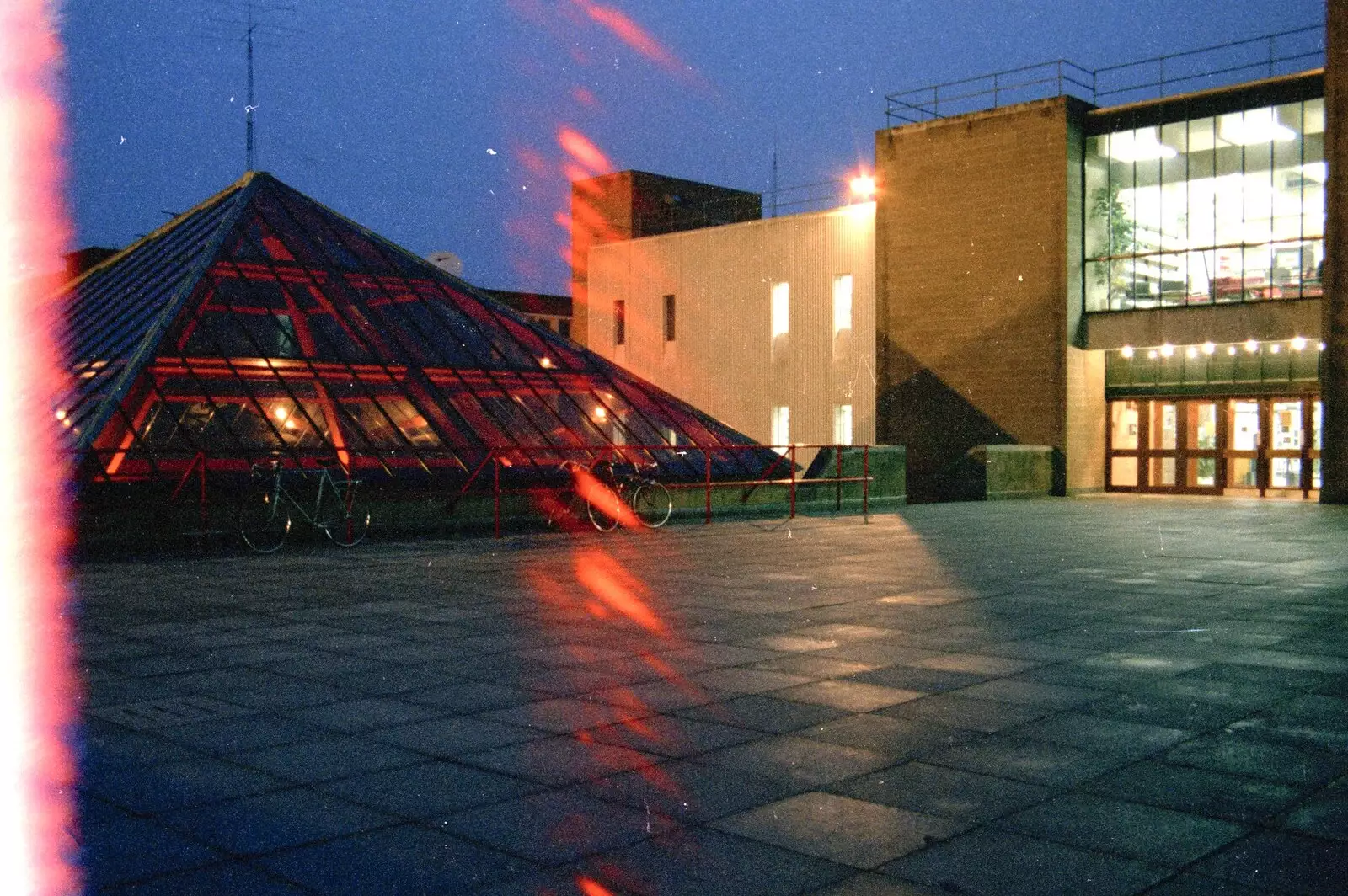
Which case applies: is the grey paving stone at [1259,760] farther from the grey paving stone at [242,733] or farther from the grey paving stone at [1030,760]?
the grey paving stone at [242,733]

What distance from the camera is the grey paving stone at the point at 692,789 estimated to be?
4.29 metres

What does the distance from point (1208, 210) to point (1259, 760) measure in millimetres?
26280

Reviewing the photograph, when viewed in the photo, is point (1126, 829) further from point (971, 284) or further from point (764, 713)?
point (971, 284)

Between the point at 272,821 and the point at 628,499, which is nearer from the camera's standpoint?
the point at 272,821

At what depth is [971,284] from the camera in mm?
30719

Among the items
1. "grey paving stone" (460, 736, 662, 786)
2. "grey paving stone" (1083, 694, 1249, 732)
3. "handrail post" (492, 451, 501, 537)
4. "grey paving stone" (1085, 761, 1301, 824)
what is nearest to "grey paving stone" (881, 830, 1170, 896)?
"grey paving stone" (1085, 761, 1301, 824)

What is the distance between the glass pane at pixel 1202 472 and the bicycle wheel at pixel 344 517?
21015 millimetres

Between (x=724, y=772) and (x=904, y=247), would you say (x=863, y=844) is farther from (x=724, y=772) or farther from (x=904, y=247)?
(x=904, y=247)

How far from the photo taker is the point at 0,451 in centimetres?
1489

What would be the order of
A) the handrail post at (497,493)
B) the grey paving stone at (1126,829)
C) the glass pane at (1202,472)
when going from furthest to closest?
the glass pane at (1202,472), the handrail post at (497,493), the grey paving stone at (1126,829)

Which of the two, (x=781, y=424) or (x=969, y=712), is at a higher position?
(x=781, y=424)

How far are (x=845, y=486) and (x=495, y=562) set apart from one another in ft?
34.2

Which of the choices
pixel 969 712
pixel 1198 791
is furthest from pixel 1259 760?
pixel 969 712

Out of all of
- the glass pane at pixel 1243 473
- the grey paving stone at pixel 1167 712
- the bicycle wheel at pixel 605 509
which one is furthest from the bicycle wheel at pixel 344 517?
the glass pane at pixel 1243 473
